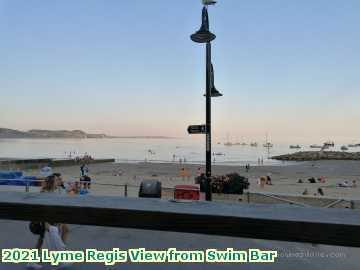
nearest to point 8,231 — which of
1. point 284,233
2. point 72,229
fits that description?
point 72,229

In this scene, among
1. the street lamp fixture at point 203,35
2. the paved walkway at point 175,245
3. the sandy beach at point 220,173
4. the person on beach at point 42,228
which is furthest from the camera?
the sandy beach at point 220,173

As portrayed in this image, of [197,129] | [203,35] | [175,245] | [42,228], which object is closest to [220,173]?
[197,129]

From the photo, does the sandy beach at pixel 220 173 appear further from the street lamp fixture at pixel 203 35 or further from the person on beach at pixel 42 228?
the person on beach at pixel 42 228

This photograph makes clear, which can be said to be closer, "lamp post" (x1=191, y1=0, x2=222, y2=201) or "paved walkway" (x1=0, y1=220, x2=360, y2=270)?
"paved walkway" (x1=0, y1=220, x2=360, y2=270)

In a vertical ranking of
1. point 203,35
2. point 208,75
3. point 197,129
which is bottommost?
point 197,129

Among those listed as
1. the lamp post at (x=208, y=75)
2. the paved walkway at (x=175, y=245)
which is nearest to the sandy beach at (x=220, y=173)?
the lamp post at (x=208, y=75)

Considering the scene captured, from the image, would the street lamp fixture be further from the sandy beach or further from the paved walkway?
the sandy beach

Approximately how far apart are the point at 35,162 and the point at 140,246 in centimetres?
3530

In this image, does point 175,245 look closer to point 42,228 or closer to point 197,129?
point 42,228

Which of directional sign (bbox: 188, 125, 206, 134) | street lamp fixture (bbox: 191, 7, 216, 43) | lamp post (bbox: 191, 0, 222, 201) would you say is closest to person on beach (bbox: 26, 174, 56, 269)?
directional sign (bbox: 188, 125, 206, 134)

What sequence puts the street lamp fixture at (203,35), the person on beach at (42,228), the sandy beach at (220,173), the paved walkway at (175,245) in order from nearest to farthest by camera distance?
the person on beach at (42,228)
the paved walkway at (175,245)
the street lamp fixture at (203,35)
the sandy beach at (220,173)

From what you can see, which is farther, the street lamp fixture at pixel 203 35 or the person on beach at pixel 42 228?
the street lamp fixture at pixel 203 35

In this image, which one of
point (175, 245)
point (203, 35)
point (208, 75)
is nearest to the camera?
point (175, 245)

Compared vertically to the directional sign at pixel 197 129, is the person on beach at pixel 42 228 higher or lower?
lower
